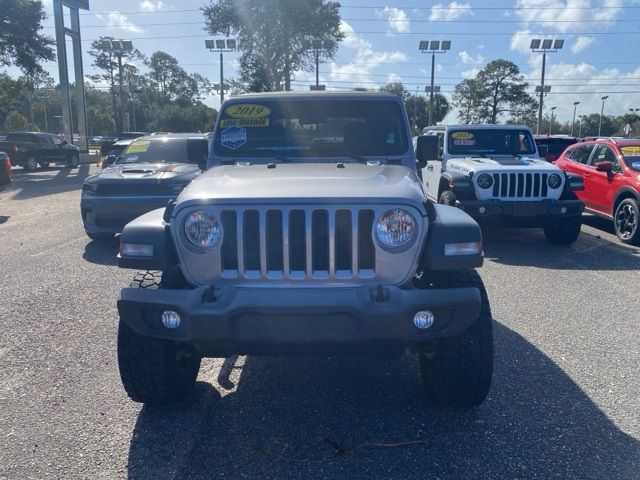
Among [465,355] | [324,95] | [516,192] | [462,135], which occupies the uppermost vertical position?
[324,95]

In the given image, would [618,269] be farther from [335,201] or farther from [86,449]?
[86,449]

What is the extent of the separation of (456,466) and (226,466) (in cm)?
119

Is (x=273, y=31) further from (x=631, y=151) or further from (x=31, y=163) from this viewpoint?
(x=631, y=151)

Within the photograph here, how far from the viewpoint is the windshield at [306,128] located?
4.52 metres

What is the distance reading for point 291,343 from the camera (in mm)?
2848

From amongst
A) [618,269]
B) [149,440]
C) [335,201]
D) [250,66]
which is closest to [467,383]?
[335,201]

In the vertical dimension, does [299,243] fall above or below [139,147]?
below

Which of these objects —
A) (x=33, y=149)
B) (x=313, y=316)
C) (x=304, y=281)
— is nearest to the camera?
(x=313, y=316)

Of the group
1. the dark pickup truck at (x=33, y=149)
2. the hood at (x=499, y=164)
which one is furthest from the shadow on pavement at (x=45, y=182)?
the hood at (x=499, y=164)

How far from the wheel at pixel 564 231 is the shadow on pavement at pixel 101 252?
6.33 meters

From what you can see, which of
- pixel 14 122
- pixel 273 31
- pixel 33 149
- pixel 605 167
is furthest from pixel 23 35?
pixel 14 122

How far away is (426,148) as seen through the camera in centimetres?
473

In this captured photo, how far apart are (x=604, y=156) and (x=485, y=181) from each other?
3.00 m

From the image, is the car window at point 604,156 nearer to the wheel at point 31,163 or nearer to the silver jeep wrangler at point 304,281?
the silver jeep wrangler at point 304,281
